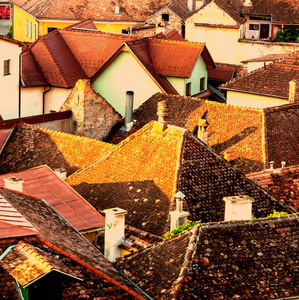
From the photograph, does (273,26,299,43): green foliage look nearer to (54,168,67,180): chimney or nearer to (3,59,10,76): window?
(3,59,10,76): window

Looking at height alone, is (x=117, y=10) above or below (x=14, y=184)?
above

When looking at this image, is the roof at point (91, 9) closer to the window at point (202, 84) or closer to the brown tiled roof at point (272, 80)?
the window at point (202, 84)

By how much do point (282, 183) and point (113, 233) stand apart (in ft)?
30.0

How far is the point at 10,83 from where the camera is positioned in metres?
50.7

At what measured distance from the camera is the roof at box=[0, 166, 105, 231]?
27411mm

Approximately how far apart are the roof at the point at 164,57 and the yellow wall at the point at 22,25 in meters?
27.6

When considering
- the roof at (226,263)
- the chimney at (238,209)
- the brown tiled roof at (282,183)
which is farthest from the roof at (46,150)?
the roof at (226,263)

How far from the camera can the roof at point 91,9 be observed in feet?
264

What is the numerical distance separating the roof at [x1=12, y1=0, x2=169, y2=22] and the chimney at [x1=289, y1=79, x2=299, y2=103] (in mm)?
36649

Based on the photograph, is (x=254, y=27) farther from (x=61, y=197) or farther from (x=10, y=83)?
(x=61, y=197)

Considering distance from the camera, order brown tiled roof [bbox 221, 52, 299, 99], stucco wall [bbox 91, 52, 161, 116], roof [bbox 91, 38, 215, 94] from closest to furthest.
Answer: brown tiled roof [bbox 221, 52, 299, 99] < stucco wall [bbox 91, 52, 161, 116] < roof [bbox 91, 38, 215, 94]

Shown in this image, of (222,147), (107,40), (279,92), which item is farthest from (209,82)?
(222,147)

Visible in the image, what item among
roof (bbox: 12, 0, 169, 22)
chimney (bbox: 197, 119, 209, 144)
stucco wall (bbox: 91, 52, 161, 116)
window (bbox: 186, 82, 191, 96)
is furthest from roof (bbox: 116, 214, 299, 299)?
roof (bbox: 12, 0, 169, 22)

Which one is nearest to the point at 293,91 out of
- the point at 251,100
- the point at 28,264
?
the point at 251,100
